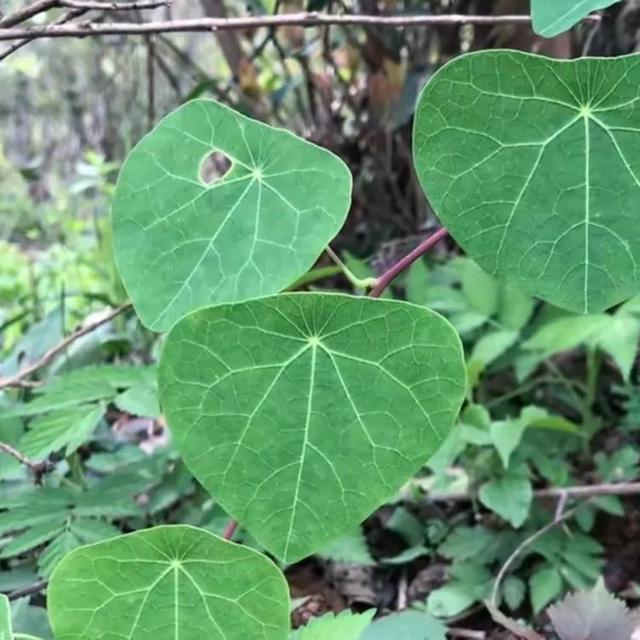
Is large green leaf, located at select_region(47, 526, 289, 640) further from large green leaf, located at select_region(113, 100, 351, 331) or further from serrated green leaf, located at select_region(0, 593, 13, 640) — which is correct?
large green leaf, located at select_region(113, 100, 351, 331)

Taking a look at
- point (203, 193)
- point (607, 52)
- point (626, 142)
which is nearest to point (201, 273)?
point (203, 193)

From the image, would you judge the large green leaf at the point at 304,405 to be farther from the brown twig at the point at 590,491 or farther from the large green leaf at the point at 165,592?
the brown twig at the point at 590,491

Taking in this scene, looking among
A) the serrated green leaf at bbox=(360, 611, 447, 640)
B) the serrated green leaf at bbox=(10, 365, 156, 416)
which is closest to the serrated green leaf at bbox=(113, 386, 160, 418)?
the serrated green leaf at bbox=(10, 365, 156, 416)

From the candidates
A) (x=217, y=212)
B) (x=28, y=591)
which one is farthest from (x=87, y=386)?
(x=217, y=212)

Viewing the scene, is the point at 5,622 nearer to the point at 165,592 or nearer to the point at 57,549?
the point at 165,592

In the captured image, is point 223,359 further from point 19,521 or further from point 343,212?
point 19,521

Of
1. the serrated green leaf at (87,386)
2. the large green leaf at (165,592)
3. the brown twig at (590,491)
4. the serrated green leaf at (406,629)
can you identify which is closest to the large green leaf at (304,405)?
the large green leaf at (165,592)
